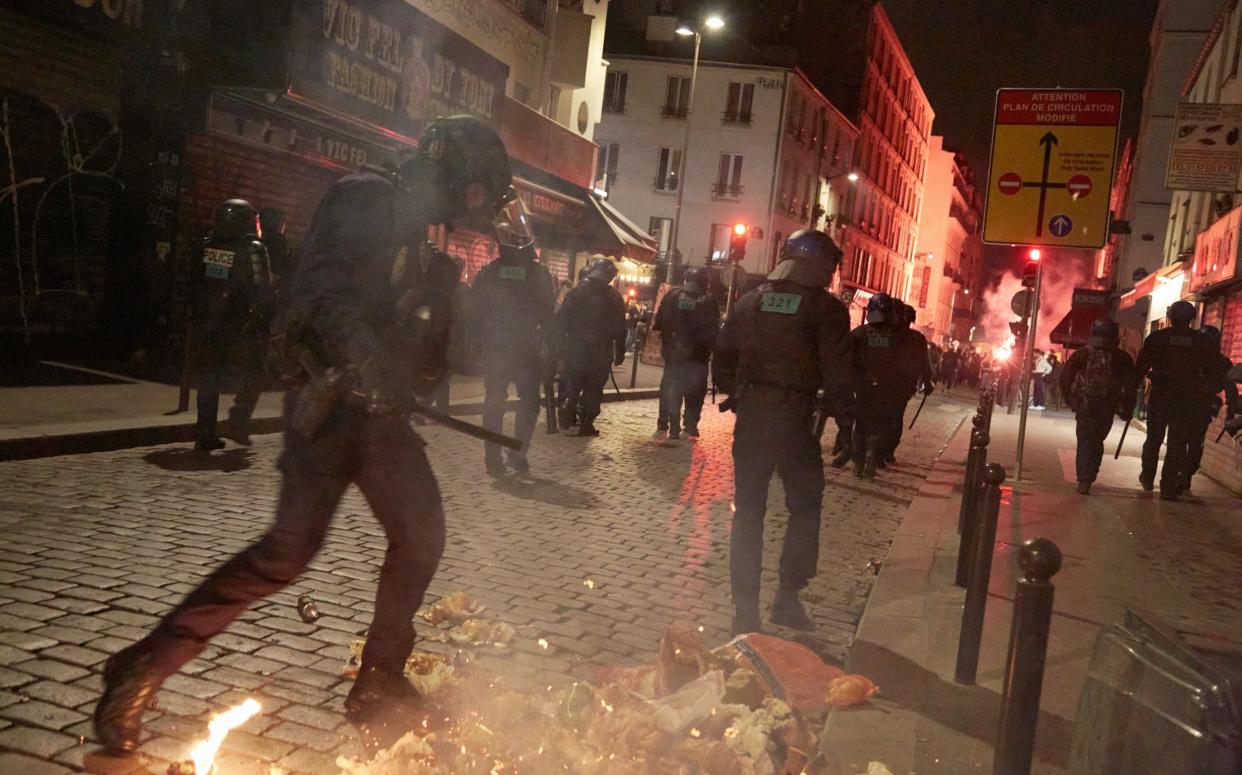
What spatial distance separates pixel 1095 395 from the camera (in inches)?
427

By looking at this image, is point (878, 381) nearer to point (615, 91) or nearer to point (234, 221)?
point (234, 221)

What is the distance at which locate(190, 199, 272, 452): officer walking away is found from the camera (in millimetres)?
8062

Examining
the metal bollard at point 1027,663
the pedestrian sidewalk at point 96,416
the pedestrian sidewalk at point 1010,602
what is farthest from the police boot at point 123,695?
the pedestrian sidewalk at point 96,416

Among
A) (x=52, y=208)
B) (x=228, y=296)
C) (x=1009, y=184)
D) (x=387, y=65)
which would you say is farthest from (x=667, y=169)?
(x=228, y=296)

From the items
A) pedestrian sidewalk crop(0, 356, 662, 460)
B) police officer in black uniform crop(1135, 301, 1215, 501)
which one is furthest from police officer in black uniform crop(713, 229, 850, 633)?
police officer in black uniform crop(1135, 301, 1215, 501)

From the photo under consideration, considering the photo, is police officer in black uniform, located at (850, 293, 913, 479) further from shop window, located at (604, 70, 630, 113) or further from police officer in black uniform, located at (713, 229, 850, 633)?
shop window, located at (604, 70, 630, 113)

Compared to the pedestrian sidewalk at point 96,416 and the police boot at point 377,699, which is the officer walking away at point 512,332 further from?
the police boot at point 377,699

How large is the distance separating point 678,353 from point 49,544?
8.00 meters

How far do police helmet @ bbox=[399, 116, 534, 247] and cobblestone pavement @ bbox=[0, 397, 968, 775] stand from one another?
1.62 meters

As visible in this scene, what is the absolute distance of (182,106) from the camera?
39.5ft

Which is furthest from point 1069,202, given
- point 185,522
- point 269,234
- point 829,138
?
point 829,138

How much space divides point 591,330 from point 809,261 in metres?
6.36

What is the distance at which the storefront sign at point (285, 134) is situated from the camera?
12.7 metres

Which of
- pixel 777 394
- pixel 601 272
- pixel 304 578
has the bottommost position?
pixel 304 578
